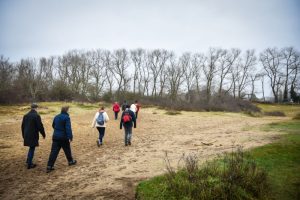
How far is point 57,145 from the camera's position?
7.58m

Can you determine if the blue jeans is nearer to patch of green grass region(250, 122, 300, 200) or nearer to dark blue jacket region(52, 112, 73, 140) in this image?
dark blue jacket region(52, 112, 73, 140)

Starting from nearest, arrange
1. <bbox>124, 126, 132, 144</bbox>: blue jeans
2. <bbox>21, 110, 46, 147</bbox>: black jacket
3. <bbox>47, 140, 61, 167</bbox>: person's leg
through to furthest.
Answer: <bbox>47, 140, 61, 167</bbox>: person's leg
<bbox>21, 110, 46, 147</bbox>: black jacket
<bbox>124, 126, 132, 144</bbox>: blue jeans

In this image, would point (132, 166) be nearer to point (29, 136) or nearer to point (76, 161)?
point (76, 161)

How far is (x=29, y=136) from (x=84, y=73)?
5688 centimetres

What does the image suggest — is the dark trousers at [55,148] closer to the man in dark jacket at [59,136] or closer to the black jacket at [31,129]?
the man in dark jacket at [59,136]

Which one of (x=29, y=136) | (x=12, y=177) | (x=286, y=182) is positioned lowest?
(x=12, y=177)

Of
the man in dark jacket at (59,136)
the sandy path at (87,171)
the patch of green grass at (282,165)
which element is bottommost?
the sandy path at (87,171)

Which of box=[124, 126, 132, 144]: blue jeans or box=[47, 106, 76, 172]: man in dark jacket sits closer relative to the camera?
box=[47, 106, 76, 172]: man in dark jacket

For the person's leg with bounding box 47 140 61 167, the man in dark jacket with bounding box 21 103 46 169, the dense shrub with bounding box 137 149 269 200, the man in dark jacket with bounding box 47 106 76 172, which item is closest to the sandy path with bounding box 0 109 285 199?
the person's leg with bounding box 47 140 61 167

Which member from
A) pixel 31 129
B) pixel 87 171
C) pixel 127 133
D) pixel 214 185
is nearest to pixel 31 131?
pixel 31 129

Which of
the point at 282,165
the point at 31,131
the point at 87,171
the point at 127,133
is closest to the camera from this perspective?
the point at 282,165

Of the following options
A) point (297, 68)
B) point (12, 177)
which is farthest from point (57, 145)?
point (297, 68)

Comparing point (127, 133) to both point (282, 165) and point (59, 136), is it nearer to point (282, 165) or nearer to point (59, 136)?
point (59, 136)

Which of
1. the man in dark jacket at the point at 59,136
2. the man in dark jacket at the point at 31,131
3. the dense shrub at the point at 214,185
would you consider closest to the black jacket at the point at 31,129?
the man in dark jacket at the point at 31,131
